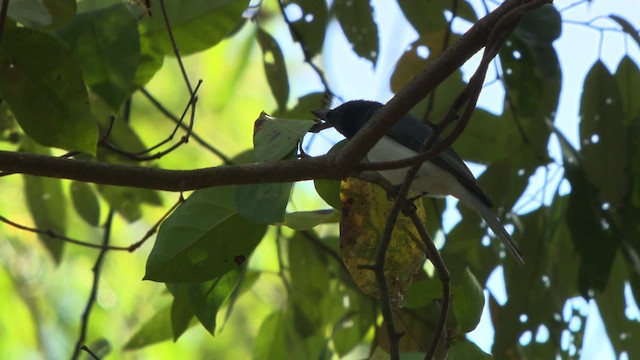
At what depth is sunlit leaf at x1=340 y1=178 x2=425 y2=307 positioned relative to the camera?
2.31 metres

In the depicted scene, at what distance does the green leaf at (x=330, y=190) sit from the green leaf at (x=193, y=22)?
0.74 meters

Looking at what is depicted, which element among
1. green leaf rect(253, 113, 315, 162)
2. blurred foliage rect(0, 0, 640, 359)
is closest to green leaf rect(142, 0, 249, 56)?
blurred foliage rect(0, 0, 640, 359)

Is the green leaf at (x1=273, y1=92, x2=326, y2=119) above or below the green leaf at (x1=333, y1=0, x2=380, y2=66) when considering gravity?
below

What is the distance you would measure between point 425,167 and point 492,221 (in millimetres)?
318

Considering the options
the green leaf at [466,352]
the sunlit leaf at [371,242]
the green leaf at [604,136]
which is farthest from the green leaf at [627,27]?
the green leaf at [466,352]

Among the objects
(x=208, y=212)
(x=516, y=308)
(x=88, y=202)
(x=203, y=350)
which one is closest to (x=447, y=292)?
(x=208, y=212)

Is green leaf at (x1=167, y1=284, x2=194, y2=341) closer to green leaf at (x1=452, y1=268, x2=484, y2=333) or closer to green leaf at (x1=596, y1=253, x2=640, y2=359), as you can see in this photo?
green leaf at (x1=452, y1=268, x2=484, y2=333)

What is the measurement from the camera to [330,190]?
2.39 meters

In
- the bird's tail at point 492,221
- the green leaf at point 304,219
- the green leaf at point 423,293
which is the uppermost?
the bird's tail at point 492,221

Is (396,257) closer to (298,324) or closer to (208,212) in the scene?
(208,212)

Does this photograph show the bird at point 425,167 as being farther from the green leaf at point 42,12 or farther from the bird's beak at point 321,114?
the green leaf at point 42,12

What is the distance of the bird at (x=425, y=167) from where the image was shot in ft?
9.66

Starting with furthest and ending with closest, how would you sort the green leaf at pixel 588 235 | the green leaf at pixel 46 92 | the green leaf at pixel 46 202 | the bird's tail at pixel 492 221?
the green leaf at pixel 46 202
the green leaf at pixel 588 235
the bird's tail at pixel 492 221
the green leaf at pixel 46 92

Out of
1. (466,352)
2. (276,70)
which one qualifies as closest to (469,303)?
(466,352)
